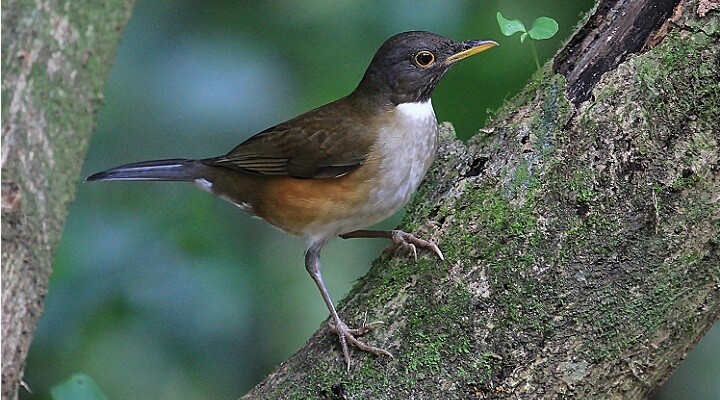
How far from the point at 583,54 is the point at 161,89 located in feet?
7.17

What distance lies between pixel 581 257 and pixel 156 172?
2.31m

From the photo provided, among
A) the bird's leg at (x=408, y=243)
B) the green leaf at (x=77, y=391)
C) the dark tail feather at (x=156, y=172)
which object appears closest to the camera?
the green leaf at (x=77, y=391)

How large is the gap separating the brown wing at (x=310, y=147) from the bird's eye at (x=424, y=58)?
1.41 ft

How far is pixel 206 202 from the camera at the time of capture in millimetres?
4711

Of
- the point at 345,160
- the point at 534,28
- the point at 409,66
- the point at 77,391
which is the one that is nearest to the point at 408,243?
the point at 345,160

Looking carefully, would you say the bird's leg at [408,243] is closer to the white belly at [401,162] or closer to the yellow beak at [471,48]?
the white belly at [401,162]

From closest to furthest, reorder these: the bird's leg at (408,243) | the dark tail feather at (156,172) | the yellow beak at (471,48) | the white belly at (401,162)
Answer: the bird's leg at (408,243) < the white belly at (401,162) < the yellow beak at (471,48) < the dark tail feather at (156,172)

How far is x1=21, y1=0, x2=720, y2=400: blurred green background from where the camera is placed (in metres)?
4.22

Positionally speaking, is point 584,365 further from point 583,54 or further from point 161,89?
point 161,89

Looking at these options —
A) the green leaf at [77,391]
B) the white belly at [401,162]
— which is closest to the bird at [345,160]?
the white belly at [401,162]

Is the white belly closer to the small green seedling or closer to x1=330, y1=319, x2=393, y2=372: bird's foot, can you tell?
the small green seedling

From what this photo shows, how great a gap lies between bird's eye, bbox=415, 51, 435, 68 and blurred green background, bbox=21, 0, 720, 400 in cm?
24

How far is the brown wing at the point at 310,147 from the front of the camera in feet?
13.6

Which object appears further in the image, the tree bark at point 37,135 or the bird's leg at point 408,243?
the bird's leg at point 408,243
